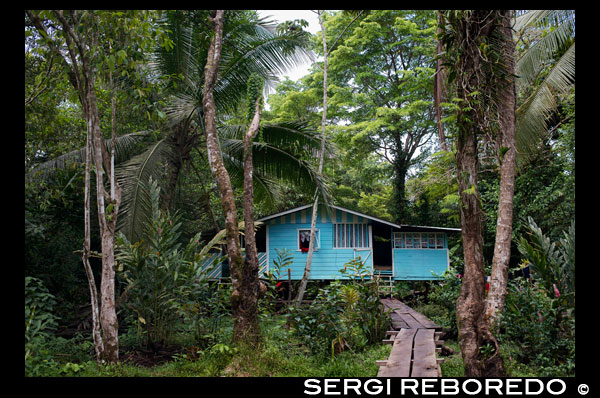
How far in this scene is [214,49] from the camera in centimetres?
636

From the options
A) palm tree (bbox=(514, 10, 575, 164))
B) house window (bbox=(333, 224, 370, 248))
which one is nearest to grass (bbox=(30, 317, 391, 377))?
palm tree (bbox=(514, 10, 575, 164))

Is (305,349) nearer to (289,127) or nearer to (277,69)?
(289,127)

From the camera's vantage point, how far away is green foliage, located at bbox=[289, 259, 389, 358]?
618cm

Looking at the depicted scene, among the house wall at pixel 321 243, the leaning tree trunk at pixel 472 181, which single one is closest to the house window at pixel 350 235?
the house wall at pixel 321 243

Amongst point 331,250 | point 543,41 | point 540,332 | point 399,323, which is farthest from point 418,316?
point 543,41

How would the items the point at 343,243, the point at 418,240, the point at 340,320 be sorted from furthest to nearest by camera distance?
the point at 418,240, the point at 343,243, the point at 340,320

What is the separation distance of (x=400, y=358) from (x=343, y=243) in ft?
26.4

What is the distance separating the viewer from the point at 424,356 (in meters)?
5.76

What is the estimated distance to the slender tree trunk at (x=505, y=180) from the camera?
19.2 feet

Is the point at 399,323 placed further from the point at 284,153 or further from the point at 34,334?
the point at 34,334

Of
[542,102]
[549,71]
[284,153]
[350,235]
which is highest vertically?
[549,71]

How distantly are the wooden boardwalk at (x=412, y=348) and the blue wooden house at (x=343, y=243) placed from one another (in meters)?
4.15
